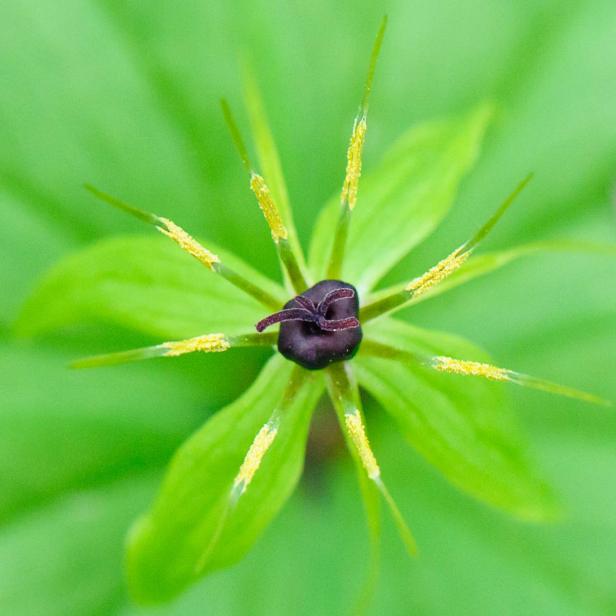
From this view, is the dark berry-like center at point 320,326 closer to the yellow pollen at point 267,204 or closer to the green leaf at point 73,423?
the yellow pollen at point 267,204

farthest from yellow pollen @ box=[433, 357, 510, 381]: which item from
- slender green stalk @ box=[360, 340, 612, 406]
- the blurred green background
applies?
the blurred green background

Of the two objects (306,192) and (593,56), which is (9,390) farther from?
(593,56)

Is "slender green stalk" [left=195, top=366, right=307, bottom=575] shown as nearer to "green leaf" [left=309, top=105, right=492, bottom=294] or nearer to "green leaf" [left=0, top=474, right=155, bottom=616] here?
"green leaf" [left=309, top=105, right=492, bottom=294]

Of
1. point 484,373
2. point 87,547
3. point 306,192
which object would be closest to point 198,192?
point 306,192

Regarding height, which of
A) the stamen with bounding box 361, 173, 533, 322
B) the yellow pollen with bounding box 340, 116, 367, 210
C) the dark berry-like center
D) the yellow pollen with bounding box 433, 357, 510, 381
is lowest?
the yellow pollen with bounding box 433, 357, 510, 381

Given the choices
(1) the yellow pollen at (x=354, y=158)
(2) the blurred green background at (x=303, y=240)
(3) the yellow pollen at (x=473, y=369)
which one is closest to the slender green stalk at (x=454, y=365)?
(3) the yellow pollen at (x=473, y=369)

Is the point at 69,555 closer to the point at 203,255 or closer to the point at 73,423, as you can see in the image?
the point at 73,423
